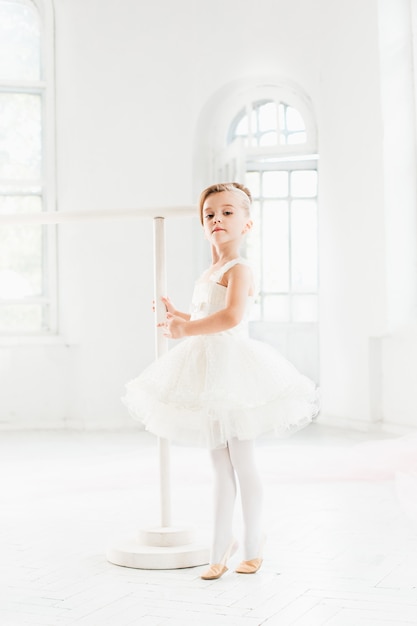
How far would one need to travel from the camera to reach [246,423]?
8.73 feet

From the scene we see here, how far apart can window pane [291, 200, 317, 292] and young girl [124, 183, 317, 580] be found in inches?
185

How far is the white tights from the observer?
2.76 meters

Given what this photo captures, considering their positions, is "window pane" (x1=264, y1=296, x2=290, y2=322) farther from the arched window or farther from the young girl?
the young girl

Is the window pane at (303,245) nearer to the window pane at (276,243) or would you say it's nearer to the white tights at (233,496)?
the window pane at (276,243)

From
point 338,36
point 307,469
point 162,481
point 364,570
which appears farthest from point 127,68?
point 364,570

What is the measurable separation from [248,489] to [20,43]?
572 cm

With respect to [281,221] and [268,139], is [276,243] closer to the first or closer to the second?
[281,221]

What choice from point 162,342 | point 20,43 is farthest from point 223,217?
point 20,43

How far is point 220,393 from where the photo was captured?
2.64 meters

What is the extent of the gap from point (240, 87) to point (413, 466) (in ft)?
13.2

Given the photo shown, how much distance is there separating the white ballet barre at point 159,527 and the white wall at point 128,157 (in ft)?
13.2

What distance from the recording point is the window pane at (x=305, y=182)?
7562 millimetres

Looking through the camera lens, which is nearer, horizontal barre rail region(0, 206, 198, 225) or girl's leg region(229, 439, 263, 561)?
girl's leg region(229, 439, 263, 561)

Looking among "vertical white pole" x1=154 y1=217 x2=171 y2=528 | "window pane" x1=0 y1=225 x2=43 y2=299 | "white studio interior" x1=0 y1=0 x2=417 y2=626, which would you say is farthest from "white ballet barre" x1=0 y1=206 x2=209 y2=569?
"window pane" x1=0 y1=225 x2=43 y2=299
